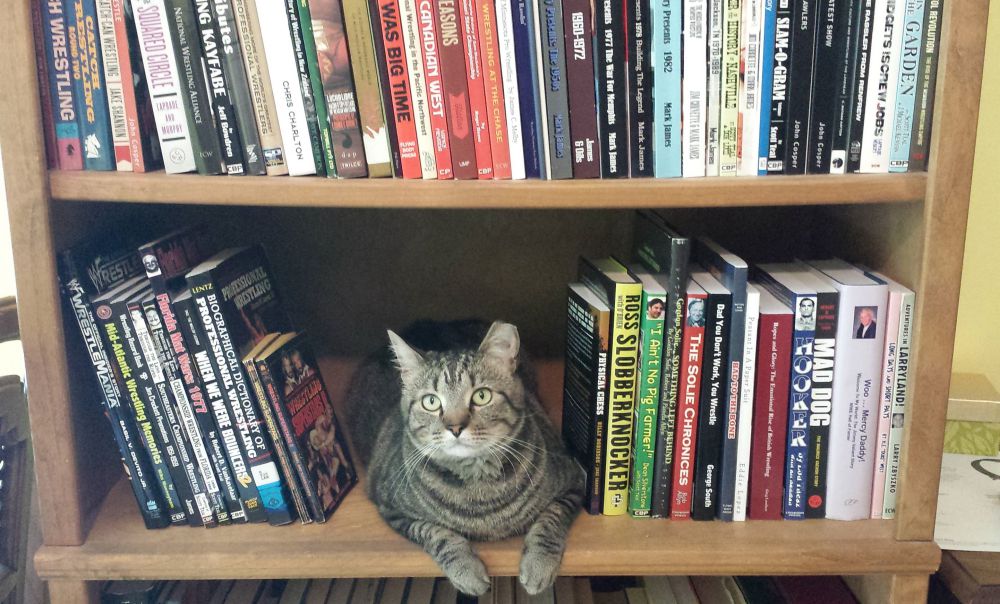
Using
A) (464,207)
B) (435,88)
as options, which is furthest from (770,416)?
(435,88)

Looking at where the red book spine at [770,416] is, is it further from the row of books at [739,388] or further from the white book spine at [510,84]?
the white book spine at [510,84]

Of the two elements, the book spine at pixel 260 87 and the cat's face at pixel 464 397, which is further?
the cat's face at pixel 464 397

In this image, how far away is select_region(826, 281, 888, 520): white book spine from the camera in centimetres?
85

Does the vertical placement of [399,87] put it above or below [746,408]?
above

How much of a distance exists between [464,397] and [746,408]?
34cm

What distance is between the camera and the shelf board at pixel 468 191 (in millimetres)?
781

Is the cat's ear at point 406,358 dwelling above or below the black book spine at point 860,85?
below

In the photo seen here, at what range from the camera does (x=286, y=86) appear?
0.80m

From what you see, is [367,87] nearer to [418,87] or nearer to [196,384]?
[418,87]

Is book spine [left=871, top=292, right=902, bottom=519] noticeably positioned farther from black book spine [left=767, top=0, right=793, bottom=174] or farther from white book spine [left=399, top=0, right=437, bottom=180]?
white book spine [left=399, top=0, right=437, bottom=180]

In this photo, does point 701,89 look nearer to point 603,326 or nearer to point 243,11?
point 603,326

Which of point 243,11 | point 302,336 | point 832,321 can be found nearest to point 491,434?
point 302,336

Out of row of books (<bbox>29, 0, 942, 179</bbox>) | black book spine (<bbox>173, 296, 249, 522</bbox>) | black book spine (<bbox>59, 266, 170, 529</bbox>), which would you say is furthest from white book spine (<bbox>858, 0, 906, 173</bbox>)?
black book spine (<bbox>59, 266, 170, 529</bbox>)

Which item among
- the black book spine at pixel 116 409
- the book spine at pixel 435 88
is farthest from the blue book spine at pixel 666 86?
the black book spine at pixel 116 409
